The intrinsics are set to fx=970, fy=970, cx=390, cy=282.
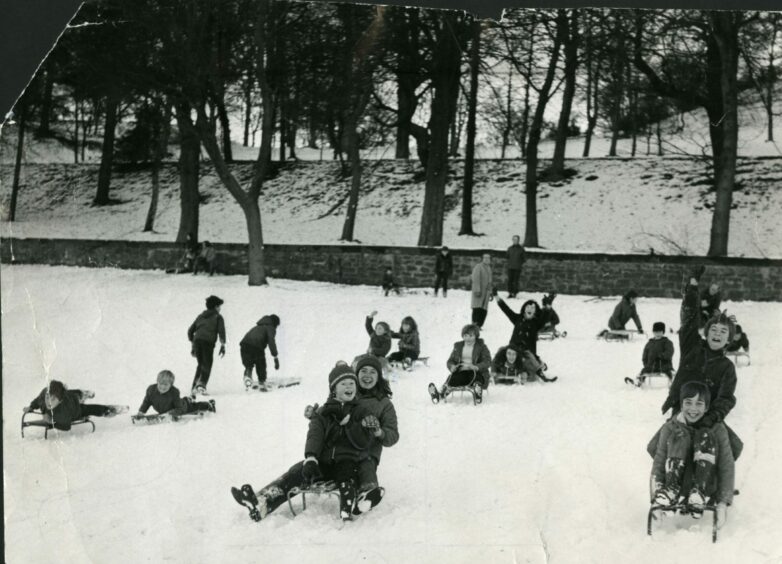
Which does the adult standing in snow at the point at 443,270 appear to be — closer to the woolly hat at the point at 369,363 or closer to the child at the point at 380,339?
the child at the point at 380,339

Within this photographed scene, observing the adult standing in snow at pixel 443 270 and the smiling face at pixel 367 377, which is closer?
the smiling face at pixel 367 377

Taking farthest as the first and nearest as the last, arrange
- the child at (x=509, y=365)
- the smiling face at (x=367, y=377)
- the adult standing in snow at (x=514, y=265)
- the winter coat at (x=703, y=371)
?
the child at (x=509, y=365), the adult standing in snow at (x=514, y=265), the smiling face at (x=367, y=377), the winter coat at (x=703, y=371)

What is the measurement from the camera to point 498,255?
236 inches

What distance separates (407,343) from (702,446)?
1.74 meters

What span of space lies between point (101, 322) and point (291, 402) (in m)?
1.17

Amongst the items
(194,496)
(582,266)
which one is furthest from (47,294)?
(582,266)

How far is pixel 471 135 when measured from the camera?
6.10 m

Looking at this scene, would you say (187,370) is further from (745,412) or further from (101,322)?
(745,412)

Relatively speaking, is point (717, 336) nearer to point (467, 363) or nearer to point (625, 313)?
point (625, 313)

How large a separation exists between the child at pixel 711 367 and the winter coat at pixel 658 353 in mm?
78

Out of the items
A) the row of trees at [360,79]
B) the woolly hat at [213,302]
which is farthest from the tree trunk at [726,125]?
the woolly hat at [213,302]

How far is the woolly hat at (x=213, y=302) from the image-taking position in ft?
18.4

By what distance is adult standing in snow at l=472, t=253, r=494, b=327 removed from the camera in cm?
589

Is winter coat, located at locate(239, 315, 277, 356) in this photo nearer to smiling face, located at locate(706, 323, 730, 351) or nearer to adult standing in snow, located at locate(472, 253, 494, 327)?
adult standing in snow, located at locate(472, 253, 494, 327)
